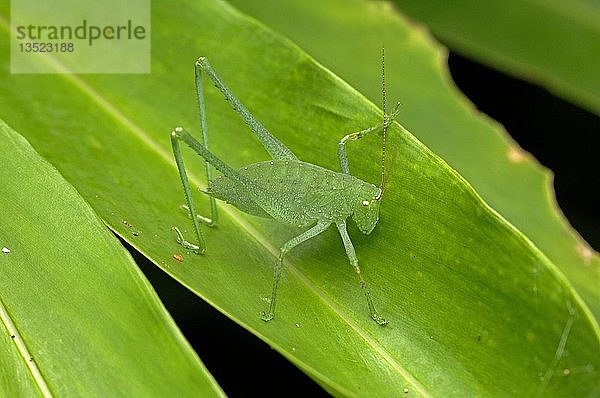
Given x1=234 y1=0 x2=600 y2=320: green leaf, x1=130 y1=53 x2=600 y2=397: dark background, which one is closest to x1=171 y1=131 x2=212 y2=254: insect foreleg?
x1=234 y1=0 x2=600 y2=320: green leaf

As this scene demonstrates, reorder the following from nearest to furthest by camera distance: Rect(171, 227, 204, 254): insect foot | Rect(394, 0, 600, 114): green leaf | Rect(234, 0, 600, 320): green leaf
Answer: Rect(171, 227, 204, 254): insect foot, Rect(234, 0, 600, 320): green leaf, Rect(394, 0, 600, 114): green leaf

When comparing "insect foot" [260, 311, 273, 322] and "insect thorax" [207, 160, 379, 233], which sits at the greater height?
"insect thorax" [207, 160, 379, 233]

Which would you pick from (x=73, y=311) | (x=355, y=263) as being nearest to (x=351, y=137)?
(x=355, y=263)

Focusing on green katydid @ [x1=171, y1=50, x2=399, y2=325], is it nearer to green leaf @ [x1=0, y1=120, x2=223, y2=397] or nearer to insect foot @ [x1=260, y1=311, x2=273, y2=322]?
insect foot @ [x1=260, y1=311, x2=273, y2=322]

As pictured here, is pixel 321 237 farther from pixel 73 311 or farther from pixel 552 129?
pixel 552 129

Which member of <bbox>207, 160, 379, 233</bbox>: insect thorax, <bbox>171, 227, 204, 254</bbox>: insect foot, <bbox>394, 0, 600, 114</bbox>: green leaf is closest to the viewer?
<bbox>171, 227, 204, 254</bbox>: insect foot

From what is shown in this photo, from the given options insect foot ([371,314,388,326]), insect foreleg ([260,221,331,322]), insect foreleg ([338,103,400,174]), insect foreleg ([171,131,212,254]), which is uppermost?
insect foreleg ([338,103,400,174])

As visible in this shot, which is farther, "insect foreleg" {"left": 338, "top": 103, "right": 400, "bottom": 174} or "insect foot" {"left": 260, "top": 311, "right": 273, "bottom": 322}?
"insect foreleg" {"left": 338, "top": 103, "right": 400, "bottom": 174}

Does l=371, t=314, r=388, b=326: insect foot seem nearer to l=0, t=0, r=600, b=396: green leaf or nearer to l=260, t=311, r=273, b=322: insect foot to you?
l=0, t=0, r=600, b=396: green leaf
